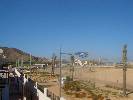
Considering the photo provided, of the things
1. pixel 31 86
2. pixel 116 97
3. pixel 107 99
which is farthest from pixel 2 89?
pixel 116 97

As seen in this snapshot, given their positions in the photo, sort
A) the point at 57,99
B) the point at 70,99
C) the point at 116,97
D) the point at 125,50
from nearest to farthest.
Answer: the point at 57,99 < the point at 70,99 < the point at 116,97 < the point at 125,50

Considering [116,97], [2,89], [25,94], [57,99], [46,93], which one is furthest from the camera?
[116,97]

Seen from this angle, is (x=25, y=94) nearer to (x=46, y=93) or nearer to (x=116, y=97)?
(x=46, y=93)

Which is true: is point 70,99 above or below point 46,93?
below

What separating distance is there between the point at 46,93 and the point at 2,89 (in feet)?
32.8

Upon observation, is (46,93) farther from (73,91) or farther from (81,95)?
(73,91)

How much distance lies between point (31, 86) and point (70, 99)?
7.91 meters

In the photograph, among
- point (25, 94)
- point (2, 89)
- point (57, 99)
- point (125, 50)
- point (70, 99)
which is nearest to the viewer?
point (57, 99)

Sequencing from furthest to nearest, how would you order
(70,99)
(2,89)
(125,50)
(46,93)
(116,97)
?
(125,50) < (116,97) < (70,99) < (2,89) < (46,93)

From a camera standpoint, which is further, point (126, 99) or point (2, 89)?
point (126, 99)

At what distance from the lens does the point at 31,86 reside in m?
33.6

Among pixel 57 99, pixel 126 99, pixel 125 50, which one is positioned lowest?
pixel 126 99

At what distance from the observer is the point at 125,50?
46125 mm

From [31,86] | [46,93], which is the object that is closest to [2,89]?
[31,86]
